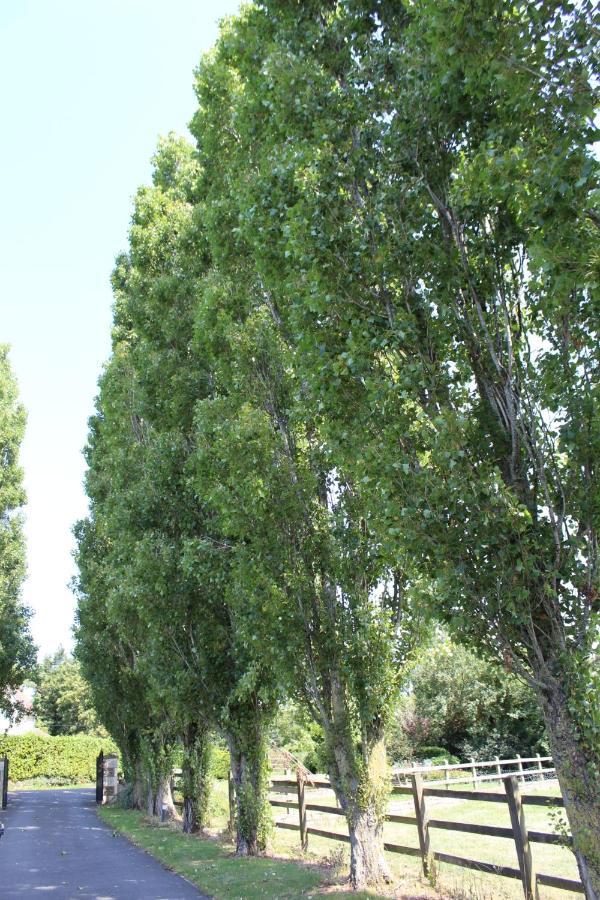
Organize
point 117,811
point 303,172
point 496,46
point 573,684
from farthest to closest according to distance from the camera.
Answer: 1. point 117,811
2. point 303,172
3. point 573,684
4. point 496,46

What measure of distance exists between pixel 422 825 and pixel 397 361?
5.92 m

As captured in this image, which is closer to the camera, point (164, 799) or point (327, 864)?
point (327, 864)

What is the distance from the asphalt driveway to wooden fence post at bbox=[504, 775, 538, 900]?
4390 mm

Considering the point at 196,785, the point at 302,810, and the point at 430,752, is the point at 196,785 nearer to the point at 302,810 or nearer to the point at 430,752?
the point at 302,810

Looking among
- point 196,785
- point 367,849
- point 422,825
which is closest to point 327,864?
point 367,849

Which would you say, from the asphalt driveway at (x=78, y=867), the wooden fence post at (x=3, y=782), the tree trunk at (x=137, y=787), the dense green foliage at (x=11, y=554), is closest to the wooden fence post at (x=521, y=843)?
the asphalt driveway at (x=78, y=867)

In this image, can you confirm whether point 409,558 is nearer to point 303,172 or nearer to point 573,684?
point 573,684

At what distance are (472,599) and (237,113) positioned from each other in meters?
6.10

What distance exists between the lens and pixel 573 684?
454 centimetres

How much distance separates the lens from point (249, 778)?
1189 cm

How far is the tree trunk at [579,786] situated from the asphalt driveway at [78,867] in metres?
6.09

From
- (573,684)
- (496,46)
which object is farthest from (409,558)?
(496,46)

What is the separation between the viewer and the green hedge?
46219 millimetres

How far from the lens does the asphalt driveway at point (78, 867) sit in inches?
368
